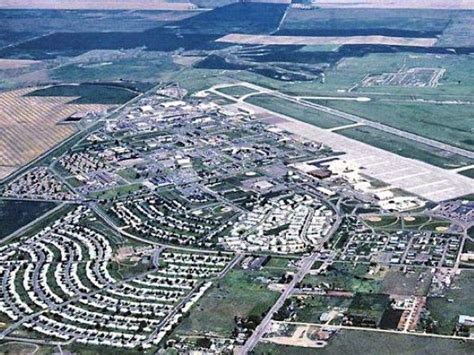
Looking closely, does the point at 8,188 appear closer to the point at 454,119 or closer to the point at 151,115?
the point at 151,115

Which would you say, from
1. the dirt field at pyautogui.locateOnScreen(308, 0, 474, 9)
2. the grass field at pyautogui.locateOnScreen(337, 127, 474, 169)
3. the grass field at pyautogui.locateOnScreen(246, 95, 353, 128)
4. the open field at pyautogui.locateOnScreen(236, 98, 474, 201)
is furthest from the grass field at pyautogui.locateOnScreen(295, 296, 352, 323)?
the dirt field at pyautogui.locateOnScreen(308, 0, 474, 9)

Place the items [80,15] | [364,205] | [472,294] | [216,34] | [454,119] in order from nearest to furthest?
[472,294] < [364,205] < [454,119] < [216,34] < [80,15]

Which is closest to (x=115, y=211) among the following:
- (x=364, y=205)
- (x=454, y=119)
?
(x=364, y=205)

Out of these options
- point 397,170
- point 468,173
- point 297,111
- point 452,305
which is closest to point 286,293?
point 452,305

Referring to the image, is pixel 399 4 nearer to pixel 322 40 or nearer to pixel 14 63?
pixel 322 40

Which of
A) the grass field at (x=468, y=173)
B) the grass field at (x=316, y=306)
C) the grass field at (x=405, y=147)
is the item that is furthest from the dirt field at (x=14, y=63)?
the grass field at (x=316, y=306)

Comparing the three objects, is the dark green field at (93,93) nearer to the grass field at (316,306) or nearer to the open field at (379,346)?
the grass field at (316,306)
